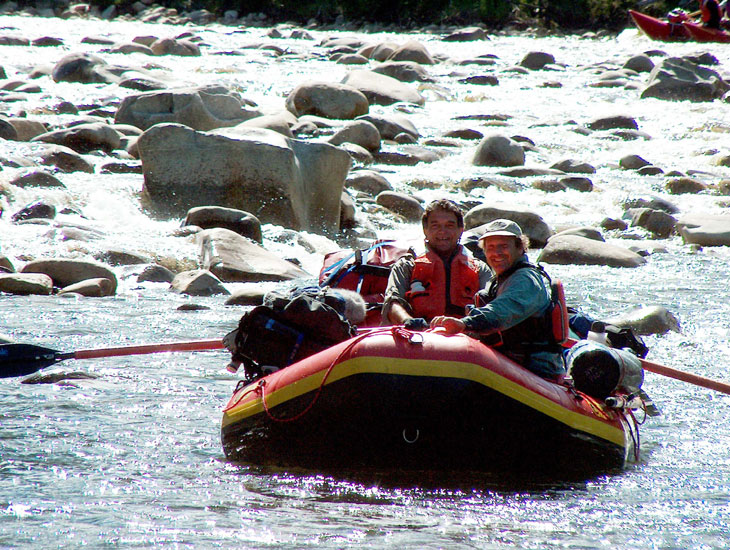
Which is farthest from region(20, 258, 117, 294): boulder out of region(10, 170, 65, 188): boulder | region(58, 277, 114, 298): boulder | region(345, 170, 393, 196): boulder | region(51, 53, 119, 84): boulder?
region(51, 53, 119, 84): boulder

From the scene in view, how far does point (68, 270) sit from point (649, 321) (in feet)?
16.1

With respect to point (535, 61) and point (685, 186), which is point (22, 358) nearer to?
point (685, 186)

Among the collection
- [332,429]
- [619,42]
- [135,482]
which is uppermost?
[332,429]

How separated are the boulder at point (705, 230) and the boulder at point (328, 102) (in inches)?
247

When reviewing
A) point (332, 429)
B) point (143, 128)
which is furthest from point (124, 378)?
point (143, 128)

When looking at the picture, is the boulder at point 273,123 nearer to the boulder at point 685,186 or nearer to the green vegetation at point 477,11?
the boulder at point 685,186

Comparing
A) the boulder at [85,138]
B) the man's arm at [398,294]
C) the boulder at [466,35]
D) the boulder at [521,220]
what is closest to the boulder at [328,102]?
the boulder at [85,138]

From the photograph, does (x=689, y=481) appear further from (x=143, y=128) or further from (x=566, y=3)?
(x=566, y=3)

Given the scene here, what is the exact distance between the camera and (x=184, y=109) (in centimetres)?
→ 1314

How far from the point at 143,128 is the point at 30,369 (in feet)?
28.8

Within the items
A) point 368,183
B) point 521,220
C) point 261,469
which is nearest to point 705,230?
point 521,220

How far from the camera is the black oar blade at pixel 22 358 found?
5207 millimetres

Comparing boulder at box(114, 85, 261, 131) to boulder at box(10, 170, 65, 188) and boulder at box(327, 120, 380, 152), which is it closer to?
boulder at box(327, 120, 380, 152)

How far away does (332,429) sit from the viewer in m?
3.99
